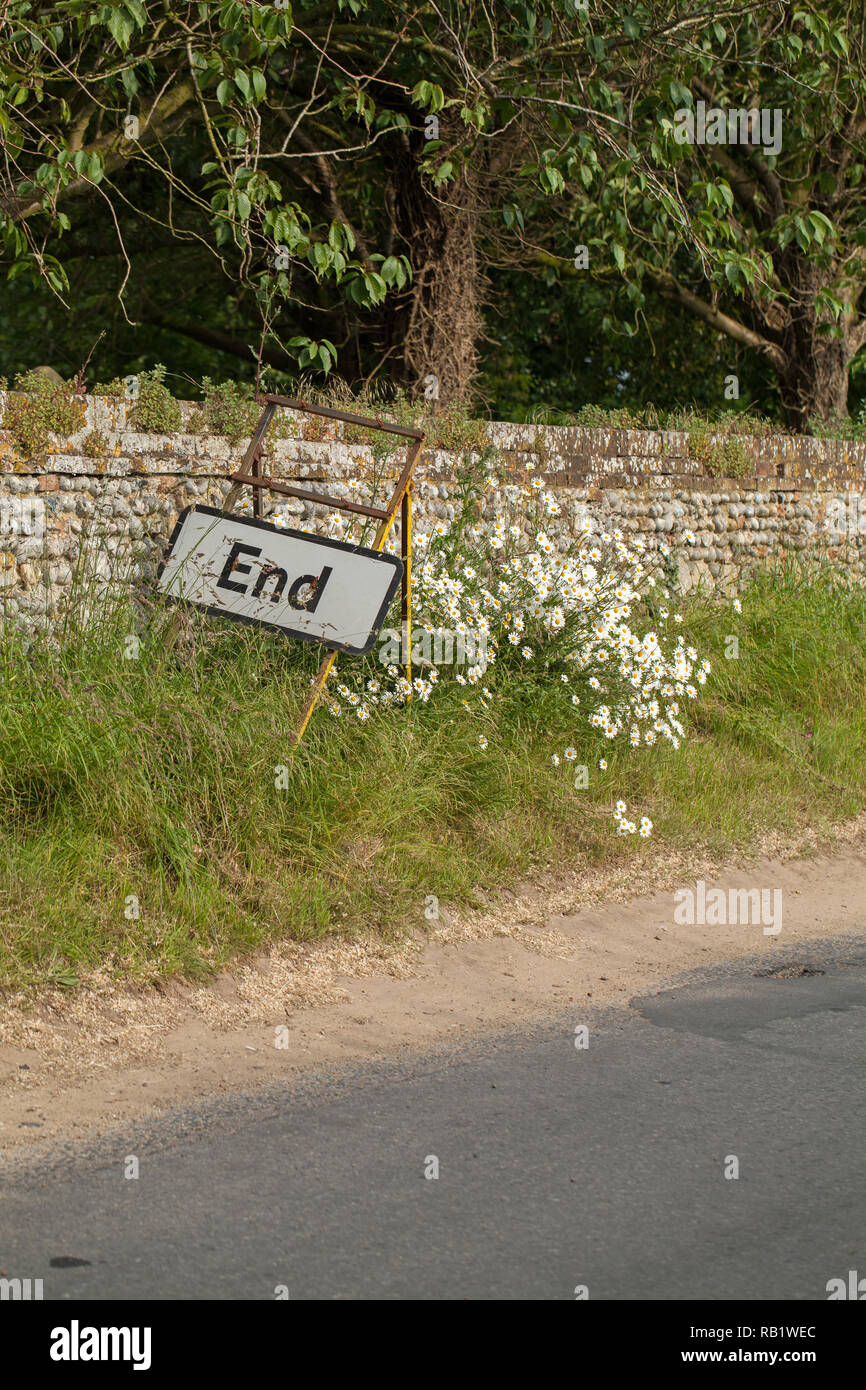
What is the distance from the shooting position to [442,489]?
8289 mm

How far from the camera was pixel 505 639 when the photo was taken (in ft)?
23.6

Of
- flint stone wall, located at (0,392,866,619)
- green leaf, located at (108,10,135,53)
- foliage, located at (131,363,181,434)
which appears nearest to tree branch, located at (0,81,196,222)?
green leaf, located at (108,10,135,53)

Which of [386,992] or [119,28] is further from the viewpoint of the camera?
[119,28]

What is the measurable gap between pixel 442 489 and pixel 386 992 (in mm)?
4128

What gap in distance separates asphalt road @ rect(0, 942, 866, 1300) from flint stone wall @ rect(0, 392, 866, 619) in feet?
10.7

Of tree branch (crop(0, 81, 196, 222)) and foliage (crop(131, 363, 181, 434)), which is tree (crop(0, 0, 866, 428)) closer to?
tree branch (crop(0, 81, 196, 222))

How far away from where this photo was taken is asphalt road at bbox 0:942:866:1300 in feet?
10.1

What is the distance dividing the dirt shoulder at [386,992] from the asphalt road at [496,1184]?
0.21 m

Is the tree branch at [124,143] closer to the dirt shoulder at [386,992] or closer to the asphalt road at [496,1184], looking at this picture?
the dirt shoulder at [386,992]

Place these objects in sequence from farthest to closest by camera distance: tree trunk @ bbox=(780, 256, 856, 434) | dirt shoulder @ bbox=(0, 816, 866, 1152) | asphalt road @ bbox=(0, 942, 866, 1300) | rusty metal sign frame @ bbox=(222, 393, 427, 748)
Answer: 1. tree trunk @ bbox=(780, 256, 856, 434)
2. rusty metal sign frame @ bbox=(222, 393, 427, 748)
3. dirt shoulder @ bbox=(0, 816, 866, 1152)
4. asphalt road @ bbox=(0, 942, 866, 1300)

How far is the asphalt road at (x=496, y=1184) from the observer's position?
3072 mm

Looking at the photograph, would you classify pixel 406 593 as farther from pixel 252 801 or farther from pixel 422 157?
pixel 422 157

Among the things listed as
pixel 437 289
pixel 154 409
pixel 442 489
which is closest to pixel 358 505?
pixel 154 409

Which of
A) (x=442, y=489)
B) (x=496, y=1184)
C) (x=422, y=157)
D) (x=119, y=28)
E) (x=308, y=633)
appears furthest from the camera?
(x=422, y=157)
